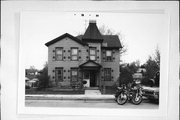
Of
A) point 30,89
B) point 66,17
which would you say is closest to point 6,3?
point 66,17

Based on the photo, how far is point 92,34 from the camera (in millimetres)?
2639

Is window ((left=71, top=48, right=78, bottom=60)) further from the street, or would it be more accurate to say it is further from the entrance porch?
the street

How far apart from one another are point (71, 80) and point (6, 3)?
1.01 metres

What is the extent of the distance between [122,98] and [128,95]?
0.07 meters

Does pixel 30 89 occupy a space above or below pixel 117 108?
above

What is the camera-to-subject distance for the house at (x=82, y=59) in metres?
2.65

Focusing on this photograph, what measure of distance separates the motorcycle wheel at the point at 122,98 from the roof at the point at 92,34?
0.59 m

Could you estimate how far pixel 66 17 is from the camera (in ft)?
8.68

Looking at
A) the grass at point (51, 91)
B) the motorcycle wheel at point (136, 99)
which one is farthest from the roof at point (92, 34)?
the motorcycle wheel at point (136, 99)

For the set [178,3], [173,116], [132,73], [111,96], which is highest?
[178,3]

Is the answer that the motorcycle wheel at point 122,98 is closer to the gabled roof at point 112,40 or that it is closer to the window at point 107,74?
the window at point 107,74

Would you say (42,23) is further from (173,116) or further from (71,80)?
(173,116)

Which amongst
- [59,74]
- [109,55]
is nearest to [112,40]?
[109,55]

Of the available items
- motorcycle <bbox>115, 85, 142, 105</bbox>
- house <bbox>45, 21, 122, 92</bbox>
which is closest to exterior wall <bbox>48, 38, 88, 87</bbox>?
house <bbox>45, 21, 122, 92</bbox>
